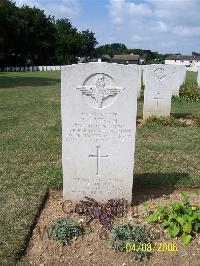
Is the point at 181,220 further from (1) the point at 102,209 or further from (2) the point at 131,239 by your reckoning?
(1) the point at 102,209

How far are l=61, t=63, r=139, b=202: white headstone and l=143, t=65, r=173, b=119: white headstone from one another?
6288mm

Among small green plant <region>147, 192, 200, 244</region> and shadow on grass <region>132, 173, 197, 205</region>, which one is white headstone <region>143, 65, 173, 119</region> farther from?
small green plant <region>147, 192, 200, 244</region>

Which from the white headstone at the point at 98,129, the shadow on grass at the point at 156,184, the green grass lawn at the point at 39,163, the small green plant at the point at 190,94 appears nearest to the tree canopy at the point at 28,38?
the small green plant at the point at 190,94

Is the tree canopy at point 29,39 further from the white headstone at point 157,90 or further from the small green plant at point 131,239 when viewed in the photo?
the small green plant at point 131,239

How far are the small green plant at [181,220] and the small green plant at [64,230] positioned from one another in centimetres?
103

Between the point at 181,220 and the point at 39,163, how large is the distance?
3533 mm

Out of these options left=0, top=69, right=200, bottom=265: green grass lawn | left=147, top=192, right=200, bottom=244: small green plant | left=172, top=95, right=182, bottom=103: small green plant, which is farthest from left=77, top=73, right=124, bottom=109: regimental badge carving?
left=172, top=95, right=182, bottom=103: small green plant

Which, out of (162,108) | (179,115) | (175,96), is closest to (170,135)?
(162,108)

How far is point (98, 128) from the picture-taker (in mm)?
4992

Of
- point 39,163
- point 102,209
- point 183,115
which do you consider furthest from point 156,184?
point 183,115

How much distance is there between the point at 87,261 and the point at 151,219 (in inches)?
39.7

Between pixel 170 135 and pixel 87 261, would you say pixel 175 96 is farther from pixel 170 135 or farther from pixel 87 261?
pixel 87 261

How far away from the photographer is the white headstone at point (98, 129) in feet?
15.7
